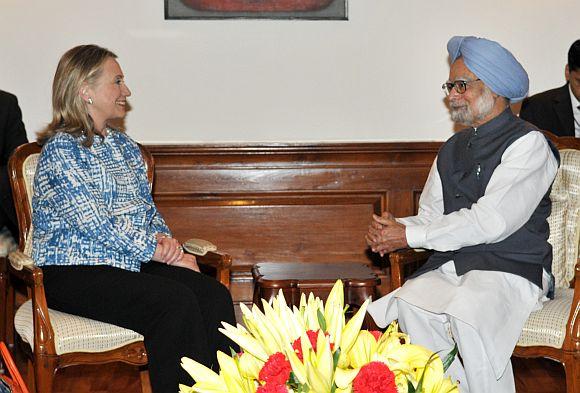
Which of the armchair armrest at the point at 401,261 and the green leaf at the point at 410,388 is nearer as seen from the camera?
the green leaf at the point at 410,388

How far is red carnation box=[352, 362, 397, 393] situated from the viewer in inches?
56.2

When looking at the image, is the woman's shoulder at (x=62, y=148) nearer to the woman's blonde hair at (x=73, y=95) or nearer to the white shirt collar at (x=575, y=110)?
the woman's blonde hair at (x=73, y=95)

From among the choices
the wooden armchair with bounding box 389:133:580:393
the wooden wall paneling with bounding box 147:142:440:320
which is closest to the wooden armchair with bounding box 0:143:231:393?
the wooden armchair with bounding box 389:133:580:393

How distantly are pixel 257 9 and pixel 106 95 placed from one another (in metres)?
1.34

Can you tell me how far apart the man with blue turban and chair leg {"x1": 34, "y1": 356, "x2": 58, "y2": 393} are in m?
1.16

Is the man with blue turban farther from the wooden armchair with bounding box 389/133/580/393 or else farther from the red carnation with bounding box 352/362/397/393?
the red carnation with bounding box 352/362/397/393

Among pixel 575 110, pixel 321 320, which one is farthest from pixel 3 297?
pixel 321 320

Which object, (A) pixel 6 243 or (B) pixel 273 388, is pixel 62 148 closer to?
(A) pixel 6 243

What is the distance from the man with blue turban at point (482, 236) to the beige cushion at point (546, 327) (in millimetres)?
39

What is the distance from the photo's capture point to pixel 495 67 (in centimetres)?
334

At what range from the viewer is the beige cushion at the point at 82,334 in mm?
3088

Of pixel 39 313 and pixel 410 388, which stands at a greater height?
pixel 410 388

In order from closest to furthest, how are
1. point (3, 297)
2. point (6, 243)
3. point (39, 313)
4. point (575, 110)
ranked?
1. point (39, 313)
2. point (3, 297)
3. point (6, 243)
4. point (575, 110)

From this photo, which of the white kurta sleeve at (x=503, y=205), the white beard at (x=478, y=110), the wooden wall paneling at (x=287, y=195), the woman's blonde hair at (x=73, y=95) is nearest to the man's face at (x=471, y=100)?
the white beard at (x=478, y=110)
